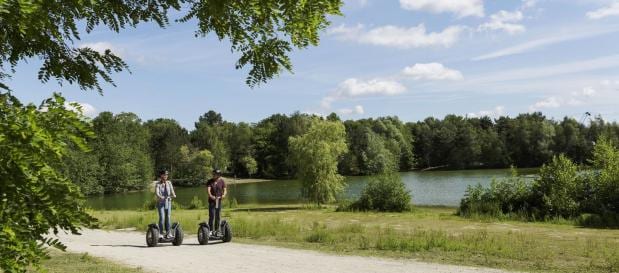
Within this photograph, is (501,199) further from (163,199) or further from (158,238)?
(158,238)

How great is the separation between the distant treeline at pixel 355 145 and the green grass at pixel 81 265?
224ft

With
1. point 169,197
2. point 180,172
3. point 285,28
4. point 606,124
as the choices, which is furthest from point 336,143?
point 606,124

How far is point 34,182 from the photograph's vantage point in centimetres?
205

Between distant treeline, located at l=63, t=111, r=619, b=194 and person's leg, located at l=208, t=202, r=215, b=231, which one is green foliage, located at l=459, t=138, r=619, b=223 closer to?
person's leg, located at l=208, t=202, r=215, b=231

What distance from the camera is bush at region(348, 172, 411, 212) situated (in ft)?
94.4

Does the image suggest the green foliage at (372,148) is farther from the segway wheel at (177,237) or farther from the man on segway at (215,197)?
the segway wheel at (177,237)

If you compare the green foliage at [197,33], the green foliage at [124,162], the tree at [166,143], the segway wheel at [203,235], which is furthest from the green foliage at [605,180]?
the tree at [166,143]

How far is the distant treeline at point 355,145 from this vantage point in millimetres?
82688

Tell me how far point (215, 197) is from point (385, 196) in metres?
17.4

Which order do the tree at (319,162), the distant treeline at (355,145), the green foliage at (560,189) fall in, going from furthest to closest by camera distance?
the distant treeline at (355,145) → the tree at (319,162) → the green foliage at (560,189)

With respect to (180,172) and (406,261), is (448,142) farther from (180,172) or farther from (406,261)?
(406,261)

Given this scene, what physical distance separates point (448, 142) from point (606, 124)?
2935 cm

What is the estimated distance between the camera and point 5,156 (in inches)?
78.3

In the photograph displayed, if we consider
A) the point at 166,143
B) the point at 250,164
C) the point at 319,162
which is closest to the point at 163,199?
the point at 319,162
